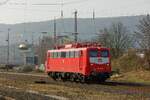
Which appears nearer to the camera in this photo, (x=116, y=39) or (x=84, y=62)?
(x=84, y=62)

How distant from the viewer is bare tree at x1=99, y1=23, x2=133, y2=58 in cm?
9466

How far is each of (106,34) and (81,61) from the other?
5686cm

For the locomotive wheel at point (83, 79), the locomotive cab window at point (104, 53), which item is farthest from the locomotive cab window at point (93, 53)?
the locomotive wheel at point (83, 79)

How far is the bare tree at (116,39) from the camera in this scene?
94.7 m

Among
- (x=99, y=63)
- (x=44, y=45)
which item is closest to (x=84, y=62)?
(x=99, y=63)

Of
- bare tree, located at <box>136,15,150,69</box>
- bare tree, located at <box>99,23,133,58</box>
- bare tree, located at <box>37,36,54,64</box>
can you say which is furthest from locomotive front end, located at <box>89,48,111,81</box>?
bare tree, located at <box>37,36,54,64</box>

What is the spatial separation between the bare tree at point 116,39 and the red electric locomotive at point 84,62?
1655 inches

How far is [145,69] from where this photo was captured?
56.8 meters

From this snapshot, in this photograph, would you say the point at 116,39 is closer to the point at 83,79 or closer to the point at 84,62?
the point at 83,79

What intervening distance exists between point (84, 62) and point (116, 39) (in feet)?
197

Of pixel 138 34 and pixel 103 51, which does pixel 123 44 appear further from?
pixel 103 51

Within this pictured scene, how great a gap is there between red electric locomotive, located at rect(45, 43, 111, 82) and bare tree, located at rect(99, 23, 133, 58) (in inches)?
1655

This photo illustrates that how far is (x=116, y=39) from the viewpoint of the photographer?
102312 millimetres

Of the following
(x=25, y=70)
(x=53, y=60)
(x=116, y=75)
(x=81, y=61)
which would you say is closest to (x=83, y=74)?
(x=81, y=61)
